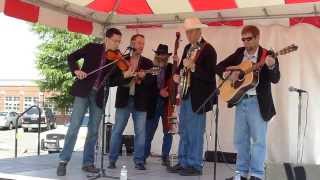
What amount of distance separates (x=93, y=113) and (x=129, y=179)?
2.85 ft

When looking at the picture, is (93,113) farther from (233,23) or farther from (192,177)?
(233,23)

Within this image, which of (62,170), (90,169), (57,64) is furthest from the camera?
(57,64)

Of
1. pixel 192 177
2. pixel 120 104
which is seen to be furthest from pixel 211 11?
pixel 192 177

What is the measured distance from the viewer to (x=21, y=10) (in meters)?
6.26

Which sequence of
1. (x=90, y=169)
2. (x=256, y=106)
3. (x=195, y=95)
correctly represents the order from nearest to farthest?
(x=256, y=106), (x=195, y=95), (x=90, y=169)

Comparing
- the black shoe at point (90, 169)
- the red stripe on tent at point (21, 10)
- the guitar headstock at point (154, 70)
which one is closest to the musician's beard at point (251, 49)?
the guitar headstock at point (154, 70)

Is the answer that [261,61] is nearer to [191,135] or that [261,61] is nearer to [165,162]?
[191,135]

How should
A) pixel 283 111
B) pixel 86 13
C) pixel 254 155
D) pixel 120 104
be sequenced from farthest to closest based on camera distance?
pixel 86 13, pixel 283 111, pixel 120 104, pixel 254 155

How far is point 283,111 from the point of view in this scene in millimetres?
6852

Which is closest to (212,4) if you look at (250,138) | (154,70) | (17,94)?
(154,70)

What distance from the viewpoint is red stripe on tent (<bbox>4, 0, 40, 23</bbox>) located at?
239 inches

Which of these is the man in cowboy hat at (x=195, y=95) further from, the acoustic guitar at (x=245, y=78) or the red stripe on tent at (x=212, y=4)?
the red stripe on tent at (x=212, y=4)

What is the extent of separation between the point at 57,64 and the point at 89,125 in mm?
14552

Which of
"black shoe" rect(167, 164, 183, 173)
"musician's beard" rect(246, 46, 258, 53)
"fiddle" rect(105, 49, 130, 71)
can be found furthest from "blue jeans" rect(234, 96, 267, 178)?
"fiddle" rect(105, 49, 130, 71)
